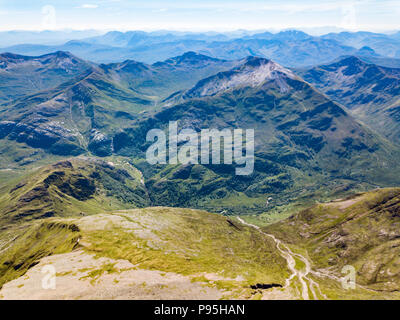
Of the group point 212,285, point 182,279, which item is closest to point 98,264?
point 182,279
